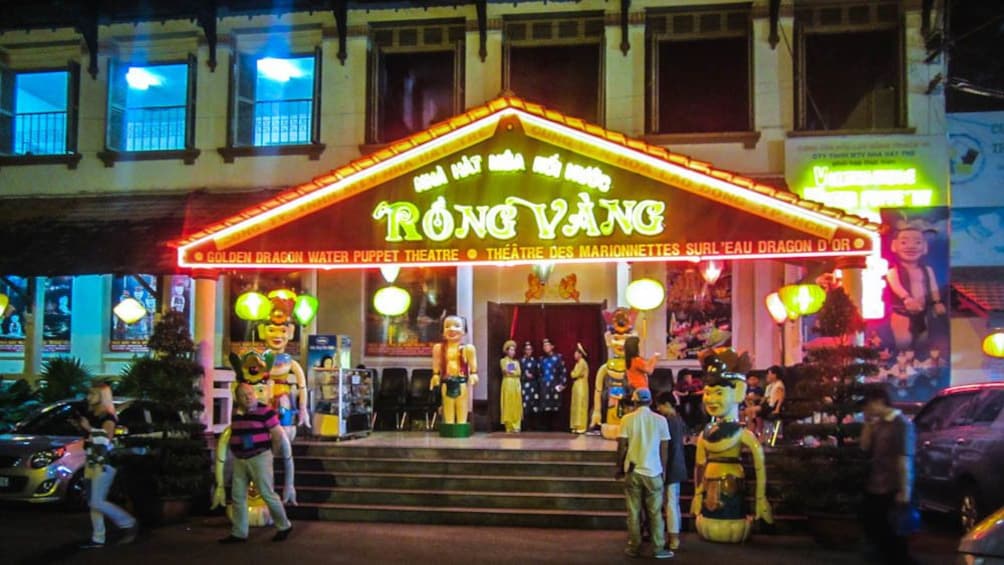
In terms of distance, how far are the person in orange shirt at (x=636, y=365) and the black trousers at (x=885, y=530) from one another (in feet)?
18.7

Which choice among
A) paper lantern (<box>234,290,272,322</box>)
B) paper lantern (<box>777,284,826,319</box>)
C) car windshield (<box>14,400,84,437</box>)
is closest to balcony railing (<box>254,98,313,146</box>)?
paper lantern (<box>234,290,272,322</box>)

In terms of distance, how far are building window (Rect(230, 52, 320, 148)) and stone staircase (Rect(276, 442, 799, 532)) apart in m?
7.04

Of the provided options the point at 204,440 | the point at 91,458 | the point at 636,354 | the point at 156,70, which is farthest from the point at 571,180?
the point at 156,70

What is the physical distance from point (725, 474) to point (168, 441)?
6766 mm

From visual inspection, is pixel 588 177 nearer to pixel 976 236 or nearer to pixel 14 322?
pixel 976 236

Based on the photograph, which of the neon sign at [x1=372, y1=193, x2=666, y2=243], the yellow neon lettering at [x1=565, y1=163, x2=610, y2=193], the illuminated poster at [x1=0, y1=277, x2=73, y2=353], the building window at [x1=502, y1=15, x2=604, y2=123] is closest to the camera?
the neon sign at [x1=372, y1=193, x2=666, y2=243]

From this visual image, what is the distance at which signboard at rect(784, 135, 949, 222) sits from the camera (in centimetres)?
1648

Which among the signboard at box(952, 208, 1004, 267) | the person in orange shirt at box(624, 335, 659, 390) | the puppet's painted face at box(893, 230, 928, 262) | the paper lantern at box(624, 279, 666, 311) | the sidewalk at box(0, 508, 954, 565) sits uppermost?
the signboard at box(952, 208, 1004, 267)

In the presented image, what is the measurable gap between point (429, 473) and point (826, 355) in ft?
17.6

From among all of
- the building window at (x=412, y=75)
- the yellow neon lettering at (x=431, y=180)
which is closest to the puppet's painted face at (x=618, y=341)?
the yellow neon lettering at (x=431, y=180)

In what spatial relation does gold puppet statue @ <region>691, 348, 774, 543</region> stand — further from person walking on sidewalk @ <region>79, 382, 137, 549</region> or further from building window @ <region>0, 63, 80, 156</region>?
building window @ <region>0, 63, 80, 156</region>

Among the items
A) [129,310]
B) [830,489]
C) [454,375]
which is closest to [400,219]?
[454,375]

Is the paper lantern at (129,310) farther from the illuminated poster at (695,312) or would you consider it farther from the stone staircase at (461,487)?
the illuminated poster at (695,312)

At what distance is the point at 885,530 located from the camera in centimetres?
874
